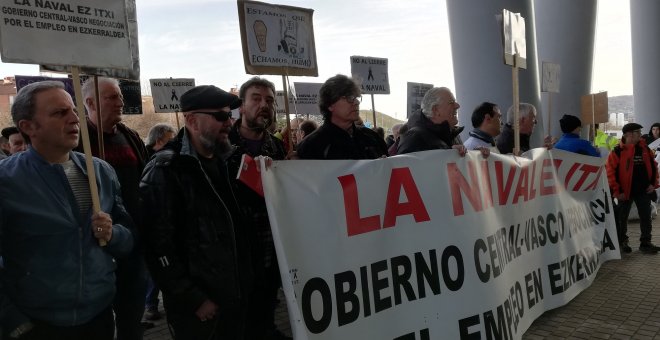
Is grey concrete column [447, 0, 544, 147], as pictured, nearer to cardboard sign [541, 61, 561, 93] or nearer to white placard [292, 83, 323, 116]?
cardboard sign [541, 61, 561, 93]

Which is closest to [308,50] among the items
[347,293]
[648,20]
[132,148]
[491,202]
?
[132,148]

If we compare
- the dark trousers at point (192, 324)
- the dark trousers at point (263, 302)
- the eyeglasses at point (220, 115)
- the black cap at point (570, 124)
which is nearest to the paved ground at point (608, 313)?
the dark trousers at point (263, 302)

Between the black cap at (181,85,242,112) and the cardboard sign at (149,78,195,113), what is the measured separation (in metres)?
6.32

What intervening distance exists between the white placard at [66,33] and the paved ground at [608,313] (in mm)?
2969

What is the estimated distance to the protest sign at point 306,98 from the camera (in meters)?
10.1

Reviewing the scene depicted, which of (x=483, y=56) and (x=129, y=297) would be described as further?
(x=483, y=56)

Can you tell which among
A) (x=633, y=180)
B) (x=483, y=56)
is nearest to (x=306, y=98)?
(x=483, y=56)

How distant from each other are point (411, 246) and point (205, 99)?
4.76 ft

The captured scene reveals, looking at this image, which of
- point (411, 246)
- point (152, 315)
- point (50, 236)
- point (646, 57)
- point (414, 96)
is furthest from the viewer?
point (646, 57)

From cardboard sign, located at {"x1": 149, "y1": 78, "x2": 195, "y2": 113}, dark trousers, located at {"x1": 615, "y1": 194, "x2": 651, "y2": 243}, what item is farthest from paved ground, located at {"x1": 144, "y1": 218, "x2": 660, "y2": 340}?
cardboard sign, located at {"x1": 149, "y1": 78, "x2": 195, "y2": 113}

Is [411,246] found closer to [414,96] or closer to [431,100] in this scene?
[431,100]

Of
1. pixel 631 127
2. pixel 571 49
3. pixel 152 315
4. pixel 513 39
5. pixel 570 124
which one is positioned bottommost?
pixel 152 315

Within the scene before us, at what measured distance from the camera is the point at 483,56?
814 cm

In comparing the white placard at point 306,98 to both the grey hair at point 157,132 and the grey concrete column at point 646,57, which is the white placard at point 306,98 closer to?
the grey hair at point 157,132
